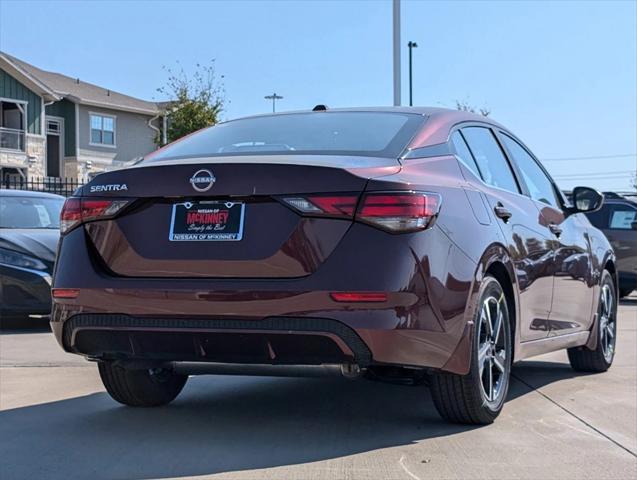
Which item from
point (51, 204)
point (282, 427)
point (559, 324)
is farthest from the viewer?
point (51, 204)

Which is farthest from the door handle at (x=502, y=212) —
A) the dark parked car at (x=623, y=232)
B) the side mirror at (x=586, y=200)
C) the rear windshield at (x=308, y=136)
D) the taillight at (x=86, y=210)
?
the dark parked car at (x=623, y=232)

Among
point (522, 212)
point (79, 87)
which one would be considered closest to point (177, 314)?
point (522, 212)

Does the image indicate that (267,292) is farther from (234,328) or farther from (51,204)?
(51,204)

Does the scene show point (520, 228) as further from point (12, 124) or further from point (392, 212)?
point (12, 124)

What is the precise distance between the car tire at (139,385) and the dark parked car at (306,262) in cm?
9

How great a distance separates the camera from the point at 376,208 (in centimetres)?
399

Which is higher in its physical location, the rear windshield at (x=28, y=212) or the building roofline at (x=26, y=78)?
the building roofline at (x=26, y=78)

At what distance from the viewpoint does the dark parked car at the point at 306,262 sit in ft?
13.1

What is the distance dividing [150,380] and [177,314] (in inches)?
47.8

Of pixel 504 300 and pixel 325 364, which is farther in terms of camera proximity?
pixel 504 300

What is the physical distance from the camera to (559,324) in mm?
5848

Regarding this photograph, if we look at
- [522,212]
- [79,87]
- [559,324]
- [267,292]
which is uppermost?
[79,87]

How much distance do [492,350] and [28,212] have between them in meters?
7.14

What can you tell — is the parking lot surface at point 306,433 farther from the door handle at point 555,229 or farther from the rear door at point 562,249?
the door handle at point 555,229
